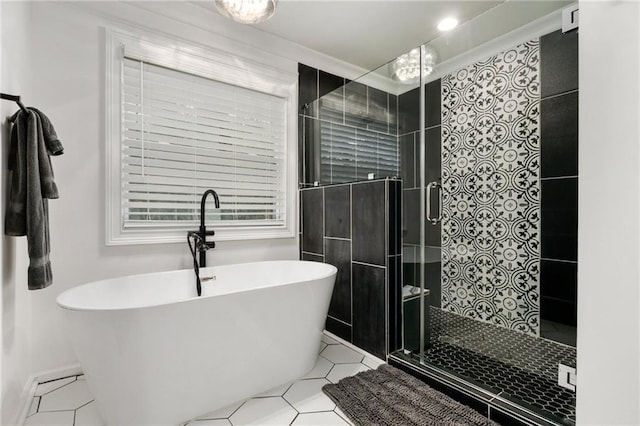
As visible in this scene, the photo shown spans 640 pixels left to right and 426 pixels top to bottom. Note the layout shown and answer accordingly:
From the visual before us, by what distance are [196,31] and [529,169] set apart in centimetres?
264

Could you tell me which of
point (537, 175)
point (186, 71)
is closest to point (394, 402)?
point (537, 175)

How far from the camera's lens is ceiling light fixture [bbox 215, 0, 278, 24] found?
1781 mm

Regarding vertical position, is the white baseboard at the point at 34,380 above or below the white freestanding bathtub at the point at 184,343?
below

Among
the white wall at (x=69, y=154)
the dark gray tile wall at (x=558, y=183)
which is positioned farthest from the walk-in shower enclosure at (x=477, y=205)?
the white wall at (x=69, y=154)

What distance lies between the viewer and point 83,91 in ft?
6.40

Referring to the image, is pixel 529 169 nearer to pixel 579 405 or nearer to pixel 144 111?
pixel 579 405

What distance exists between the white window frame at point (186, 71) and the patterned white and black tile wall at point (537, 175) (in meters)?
1.13

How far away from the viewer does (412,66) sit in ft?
7.25

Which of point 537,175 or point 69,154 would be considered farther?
point 537,175

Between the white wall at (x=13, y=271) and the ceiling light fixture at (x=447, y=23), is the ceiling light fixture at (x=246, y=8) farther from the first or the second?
the ceiling light fixture at (x=447, y=23)

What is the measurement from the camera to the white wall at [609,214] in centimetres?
76

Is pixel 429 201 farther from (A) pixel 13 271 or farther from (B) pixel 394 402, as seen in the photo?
(A) pixel 13 271

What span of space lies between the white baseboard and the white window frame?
32.1 inches

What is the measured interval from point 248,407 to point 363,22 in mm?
2845
